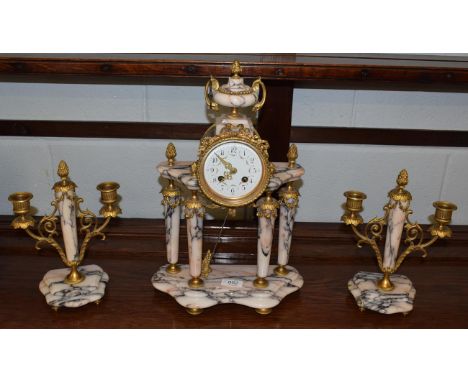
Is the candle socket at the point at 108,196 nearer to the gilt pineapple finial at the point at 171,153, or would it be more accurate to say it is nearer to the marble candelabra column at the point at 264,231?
the gilt pineapple finial at the point at 171,153

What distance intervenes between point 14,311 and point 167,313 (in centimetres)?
47

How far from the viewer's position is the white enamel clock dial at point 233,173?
1524 millimetres

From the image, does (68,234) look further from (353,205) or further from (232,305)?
(353,205)

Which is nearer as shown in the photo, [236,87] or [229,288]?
[236,87]

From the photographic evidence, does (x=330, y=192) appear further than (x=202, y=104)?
Yes

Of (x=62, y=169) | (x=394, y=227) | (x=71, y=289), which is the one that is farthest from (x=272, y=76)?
(x=71, y=289)

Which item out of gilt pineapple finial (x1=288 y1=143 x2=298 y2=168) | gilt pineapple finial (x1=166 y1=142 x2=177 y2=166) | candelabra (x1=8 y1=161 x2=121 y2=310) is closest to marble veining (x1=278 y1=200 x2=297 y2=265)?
gilt pineapple finial (x1=288 y1=143 x2=298 y2=168)

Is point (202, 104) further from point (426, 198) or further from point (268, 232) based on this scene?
point (426, 198)

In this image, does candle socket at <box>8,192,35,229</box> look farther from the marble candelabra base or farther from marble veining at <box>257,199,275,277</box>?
marble veining at <box>257,199,275,277</box>

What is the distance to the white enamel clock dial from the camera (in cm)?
152

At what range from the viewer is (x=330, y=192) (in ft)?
7.25

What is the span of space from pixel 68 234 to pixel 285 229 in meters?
0.69

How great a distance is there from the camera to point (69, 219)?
65.3 inches
